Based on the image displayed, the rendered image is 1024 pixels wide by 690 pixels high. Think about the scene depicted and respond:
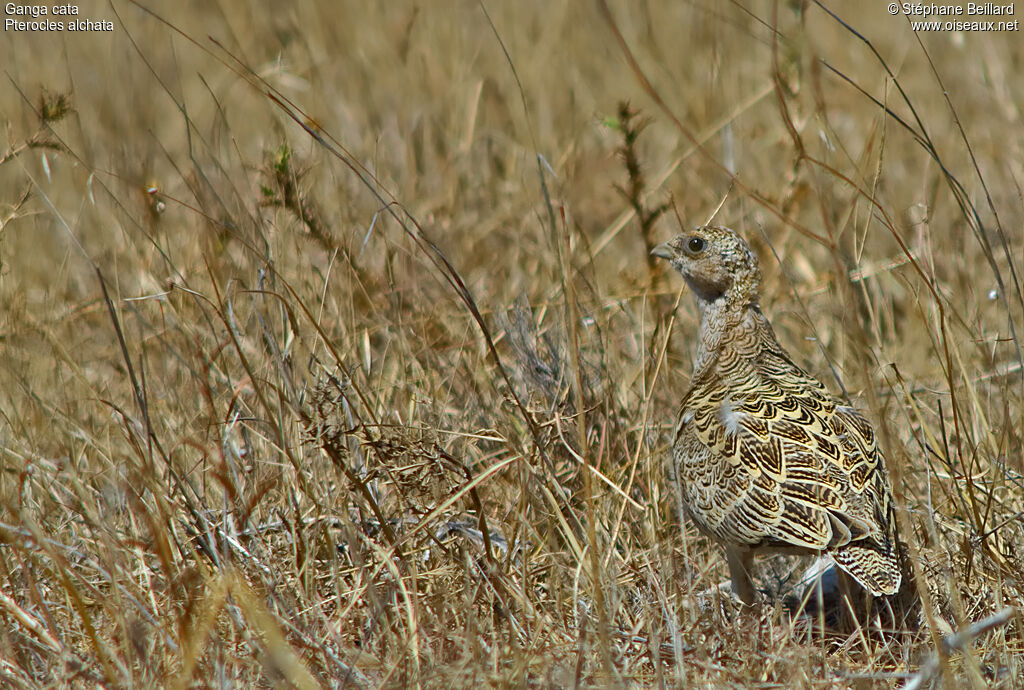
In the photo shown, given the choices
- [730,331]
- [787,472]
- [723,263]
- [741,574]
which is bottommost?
[741,574]

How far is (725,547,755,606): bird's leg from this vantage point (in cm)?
383

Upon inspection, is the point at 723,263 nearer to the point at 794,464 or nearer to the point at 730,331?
the point at 730,331

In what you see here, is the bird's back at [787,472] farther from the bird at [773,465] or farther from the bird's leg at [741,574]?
the bird's leg at [741,574]

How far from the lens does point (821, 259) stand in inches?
250

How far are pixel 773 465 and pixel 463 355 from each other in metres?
1.43

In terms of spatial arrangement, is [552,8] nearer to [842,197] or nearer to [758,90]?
[758,90]

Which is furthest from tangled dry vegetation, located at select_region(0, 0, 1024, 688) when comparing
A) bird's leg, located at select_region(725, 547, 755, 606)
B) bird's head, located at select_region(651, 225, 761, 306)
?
bird's head, located at select_region(651, 225, 761, 306)

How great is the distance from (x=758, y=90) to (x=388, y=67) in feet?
8.62

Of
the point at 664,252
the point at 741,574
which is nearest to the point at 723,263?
the point at 664,252

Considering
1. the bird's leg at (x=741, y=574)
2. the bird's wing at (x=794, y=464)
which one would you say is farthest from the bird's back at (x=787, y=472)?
the bird's leg at (x=741, y=574)

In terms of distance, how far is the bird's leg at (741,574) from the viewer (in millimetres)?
3826

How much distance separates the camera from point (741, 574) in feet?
12.7

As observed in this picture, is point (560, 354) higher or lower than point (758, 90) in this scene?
lower

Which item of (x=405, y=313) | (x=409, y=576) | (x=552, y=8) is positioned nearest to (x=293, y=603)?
(x=409, y=576)
